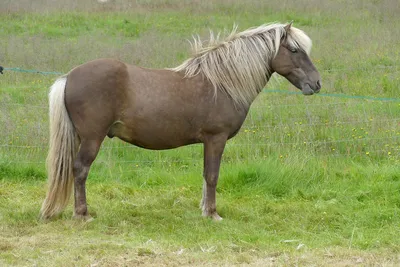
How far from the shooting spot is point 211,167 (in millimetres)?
5617

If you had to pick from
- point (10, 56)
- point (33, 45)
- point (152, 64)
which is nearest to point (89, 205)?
point (152, 64)

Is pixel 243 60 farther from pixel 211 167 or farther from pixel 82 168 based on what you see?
pixel 82 168

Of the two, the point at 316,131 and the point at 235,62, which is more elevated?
the point at 235,62

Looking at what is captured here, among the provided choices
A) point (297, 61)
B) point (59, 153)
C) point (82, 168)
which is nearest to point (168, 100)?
point (82, 168)

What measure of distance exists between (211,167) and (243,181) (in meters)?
1.06

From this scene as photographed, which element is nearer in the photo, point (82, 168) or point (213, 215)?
point (82, 168)

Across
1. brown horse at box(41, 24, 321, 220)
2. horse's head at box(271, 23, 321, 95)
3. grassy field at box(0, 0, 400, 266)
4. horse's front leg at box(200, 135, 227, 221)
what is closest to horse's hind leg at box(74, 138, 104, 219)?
brown horse at box(41, 24, 321, 220)

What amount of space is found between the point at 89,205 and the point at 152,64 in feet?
17.8

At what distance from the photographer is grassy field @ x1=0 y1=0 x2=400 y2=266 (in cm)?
466

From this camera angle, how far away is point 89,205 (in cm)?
592

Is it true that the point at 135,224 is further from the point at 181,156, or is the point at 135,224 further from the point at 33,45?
the point at 33,45

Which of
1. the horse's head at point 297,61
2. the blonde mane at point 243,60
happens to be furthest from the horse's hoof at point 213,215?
the horse's head at point 297,61

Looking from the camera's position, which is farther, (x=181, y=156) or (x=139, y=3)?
(x=139, y=3)


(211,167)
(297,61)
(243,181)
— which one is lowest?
(243,181)
